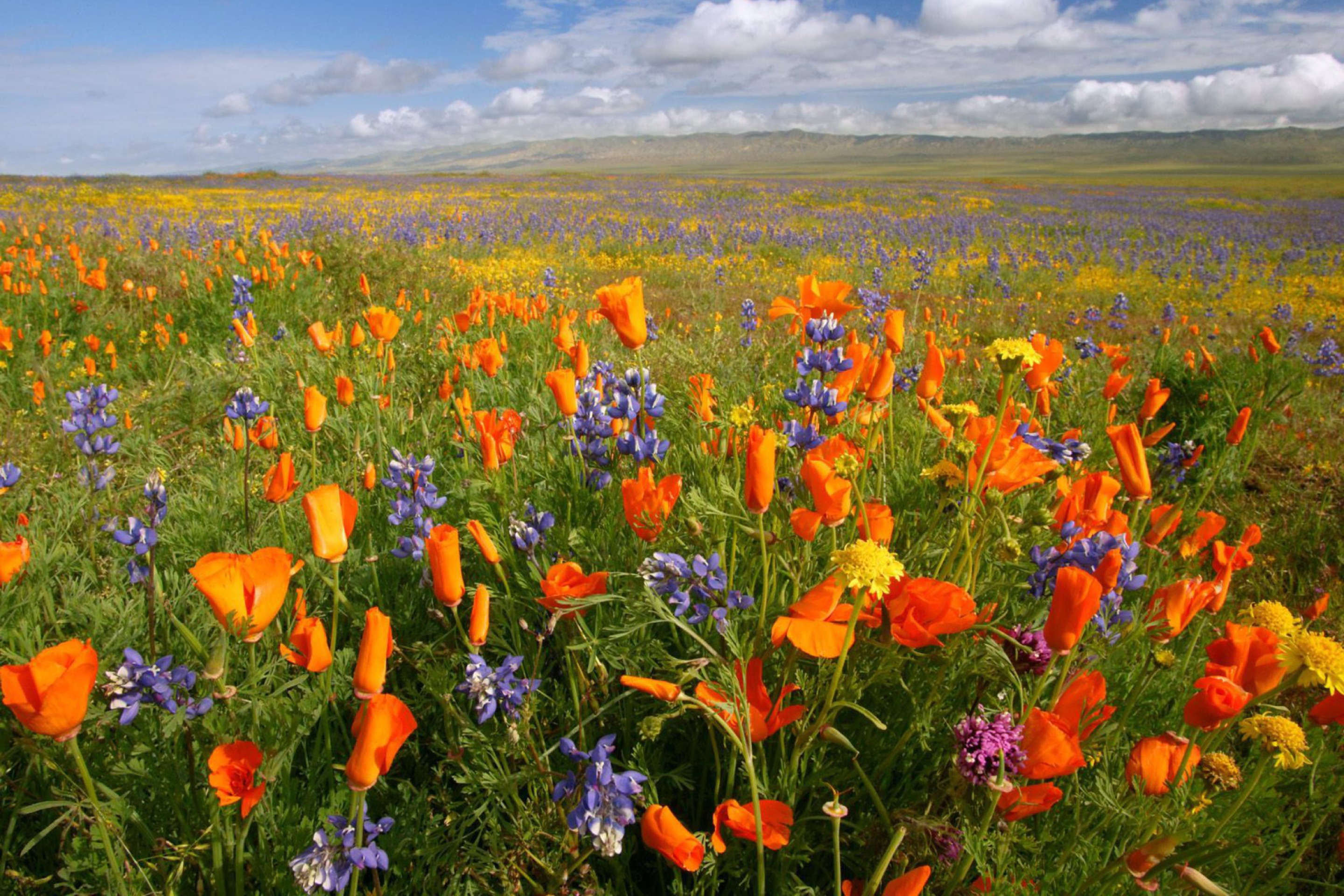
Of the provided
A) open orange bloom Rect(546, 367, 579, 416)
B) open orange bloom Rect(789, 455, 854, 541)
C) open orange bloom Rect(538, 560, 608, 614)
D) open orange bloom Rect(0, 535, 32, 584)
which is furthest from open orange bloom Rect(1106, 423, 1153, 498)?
open orange bloom Rect(0, 535, 32, 584)

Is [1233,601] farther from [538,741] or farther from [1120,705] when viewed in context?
[538,741]

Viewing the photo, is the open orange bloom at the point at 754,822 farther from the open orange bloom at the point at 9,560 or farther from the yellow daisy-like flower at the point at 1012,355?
the open orange bloom at the point at 9,560

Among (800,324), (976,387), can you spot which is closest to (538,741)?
(800,324)

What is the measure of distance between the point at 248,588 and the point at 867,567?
0.91 m

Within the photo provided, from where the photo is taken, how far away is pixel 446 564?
1.15m

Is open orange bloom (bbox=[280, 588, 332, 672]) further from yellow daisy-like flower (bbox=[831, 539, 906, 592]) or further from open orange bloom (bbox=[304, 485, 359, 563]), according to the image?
yellow daisy-like flower (bbox=[831, 539, 906, 592])

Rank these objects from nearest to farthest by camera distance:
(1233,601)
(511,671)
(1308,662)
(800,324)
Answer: (1308,662) → (511,671) → (1233,601) → (800,324)

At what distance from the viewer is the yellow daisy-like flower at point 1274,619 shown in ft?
3.55

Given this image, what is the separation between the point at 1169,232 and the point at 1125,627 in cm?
1924

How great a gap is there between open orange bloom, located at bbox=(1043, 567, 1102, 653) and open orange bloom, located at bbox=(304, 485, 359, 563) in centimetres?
113

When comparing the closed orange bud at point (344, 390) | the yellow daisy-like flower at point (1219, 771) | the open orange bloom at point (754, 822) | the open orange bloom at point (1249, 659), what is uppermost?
the closed orange bud at point (344, 390)

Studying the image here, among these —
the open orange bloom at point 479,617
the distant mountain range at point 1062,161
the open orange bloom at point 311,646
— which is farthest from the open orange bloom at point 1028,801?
the distant mountain range at point 1062,161

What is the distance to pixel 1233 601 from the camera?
2492mm

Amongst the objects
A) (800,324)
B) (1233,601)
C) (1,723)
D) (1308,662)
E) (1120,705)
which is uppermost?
(800,324)
